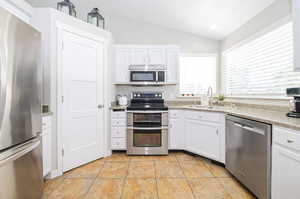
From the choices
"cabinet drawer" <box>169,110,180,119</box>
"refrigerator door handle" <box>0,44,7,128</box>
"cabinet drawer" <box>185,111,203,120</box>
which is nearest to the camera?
"refrigerator door handle" <box>0,44,7,128</box>

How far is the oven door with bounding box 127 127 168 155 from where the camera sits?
313 centimetres

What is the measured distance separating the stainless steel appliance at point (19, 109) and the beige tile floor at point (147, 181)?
75cm

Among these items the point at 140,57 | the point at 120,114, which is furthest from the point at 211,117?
the point at 140,57

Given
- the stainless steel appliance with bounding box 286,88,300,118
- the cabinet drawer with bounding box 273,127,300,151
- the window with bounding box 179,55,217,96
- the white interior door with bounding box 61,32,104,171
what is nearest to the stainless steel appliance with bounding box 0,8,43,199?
the white interior door with bounding box 61,32,104,171

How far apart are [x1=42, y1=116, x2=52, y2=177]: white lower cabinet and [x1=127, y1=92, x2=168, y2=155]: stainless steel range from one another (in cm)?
131

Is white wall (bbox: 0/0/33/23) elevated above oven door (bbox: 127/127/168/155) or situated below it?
above

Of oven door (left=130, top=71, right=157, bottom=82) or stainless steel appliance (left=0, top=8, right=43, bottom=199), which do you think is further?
oven door (left=130, top=71, right=157, bottom=82)

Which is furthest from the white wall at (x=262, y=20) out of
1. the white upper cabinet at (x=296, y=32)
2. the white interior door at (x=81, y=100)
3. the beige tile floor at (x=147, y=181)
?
the white interior door at (x=81, y=100)

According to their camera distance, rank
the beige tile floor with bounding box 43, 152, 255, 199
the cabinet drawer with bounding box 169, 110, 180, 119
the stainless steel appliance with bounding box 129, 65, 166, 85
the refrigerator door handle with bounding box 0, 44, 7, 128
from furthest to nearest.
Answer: the stainless steel appliance with bounding box 129, 65, 166, 85 < the cabinet drawer with bounding box 169, 110, 180, 119 < the beige tile floor with bounding box 43, 152, 255, 199 < the refrigerator door handle with bounding box 0, 44, 7, 128

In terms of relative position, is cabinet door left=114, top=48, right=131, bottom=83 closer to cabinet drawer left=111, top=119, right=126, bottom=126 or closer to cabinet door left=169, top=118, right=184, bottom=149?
cabinet drawer left=111, top=119, right=126, bottom=126

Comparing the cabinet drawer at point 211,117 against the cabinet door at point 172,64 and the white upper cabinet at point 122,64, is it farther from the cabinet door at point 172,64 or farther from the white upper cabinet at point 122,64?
the white upper cabinet at point 122,64

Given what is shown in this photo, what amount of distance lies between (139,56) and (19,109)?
8.67 feet

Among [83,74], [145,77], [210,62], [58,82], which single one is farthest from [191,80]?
[58,82]

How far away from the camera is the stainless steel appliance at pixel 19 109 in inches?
40.6
